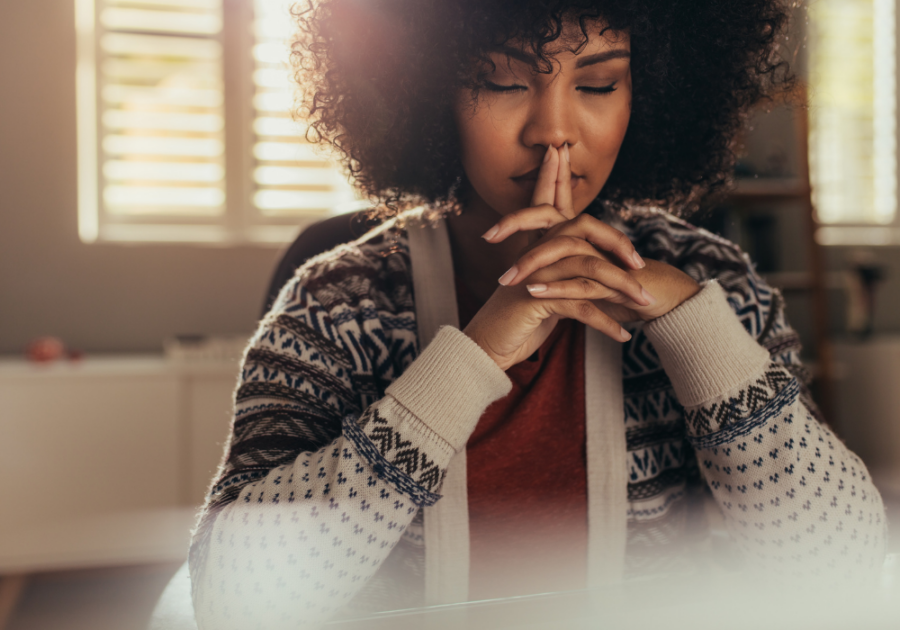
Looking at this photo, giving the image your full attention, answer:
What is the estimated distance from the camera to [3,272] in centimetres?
198

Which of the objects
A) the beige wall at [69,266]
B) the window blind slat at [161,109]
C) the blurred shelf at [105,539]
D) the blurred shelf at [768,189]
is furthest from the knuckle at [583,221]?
the blurred shelf at [768,189]

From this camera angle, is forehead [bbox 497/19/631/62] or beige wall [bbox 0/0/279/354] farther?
beige wall [bbox 0/0/279/354]

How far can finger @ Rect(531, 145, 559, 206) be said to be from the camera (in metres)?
0.62

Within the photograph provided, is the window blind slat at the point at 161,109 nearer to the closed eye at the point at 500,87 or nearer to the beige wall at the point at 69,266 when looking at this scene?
the beige wall at the point at 69,266

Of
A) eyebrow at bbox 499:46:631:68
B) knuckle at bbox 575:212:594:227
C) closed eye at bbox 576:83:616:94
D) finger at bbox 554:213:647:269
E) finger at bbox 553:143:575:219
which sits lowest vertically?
finger at bbox 554:213:647:269

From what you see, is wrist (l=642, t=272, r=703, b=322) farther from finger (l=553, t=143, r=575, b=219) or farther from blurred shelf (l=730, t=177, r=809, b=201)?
blurred shelf (l=730, t=177, r=809, b=201)

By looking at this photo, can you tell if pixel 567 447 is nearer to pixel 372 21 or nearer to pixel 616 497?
pixel 616 497

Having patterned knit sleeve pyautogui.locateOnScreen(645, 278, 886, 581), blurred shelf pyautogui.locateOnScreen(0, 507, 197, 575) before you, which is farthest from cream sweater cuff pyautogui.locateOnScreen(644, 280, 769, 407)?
blurred shelf pyautogui.locateOnScreen(0, 507, 197, 575)

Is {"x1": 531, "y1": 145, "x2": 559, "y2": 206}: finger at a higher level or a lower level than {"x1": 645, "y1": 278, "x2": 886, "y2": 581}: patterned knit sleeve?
higher

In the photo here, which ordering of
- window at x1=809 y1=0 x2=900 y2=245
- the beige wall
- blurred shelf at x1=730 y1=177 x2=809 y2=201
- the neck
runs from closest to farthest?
the neck
the beige wall
window at x1=809 y1=0 x2=900 y2=245
blurred shelf at x1=730 y1=177 x2=809 y2=201

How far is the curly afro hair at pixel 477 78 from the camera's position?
2.12 ft

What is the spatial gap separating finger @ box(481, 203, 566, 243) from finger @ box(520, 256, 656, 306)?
0.14ft

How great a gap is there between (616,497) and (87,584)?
0.55m

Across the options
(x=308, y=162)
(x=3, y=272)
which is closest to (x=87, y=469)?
(x=3, y=272)
